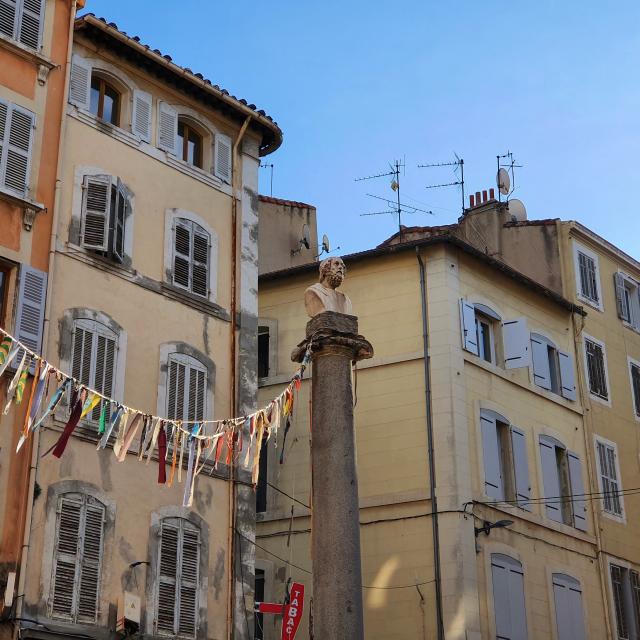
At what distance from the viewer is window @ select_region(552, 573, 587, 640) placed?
26344mm

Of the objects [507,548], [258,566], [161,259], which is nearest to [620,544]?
[507,548]

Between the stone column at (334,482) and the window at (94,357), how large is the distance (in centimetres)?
568

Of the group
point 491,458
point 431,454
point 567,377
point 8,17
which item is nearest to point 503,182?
point 567,377

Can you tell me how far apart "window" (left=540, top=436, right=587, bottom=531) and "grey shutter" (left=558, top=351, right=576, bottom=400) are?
1429 mm

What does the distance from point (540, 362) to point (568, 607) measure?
5.55 metres

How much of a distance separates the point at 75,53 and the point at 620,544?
1679cm

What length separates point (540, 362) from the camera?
2884cm

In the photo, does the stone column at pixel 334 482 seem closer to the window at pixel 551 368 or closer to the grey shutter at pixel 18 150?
the grey shutter at pixel 18 150

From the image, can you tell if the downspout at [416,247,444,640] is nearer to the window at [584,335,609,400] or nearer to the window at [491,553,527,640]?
the window at [491,553,527,640]

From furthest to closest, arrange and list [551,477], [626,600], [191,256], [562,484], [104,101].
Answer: [626,600], [562,484], [551,477], [191,256], [104,101]

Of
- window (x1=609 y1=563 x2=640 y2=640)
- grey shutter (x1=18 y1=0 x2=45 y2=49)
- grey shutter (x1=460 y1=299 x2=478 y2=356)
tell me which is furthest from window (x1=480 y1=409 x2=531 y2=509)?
grey shutter (x1=18 y1=0 x2=45 y2=49)

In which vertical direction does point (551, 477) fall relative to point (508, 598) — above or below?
above

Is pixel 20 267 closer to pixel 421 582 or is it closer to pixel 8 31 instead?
pixel 8 31

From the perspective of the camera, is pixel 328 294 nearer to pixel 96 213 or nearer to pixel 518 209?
pixel 96 213
